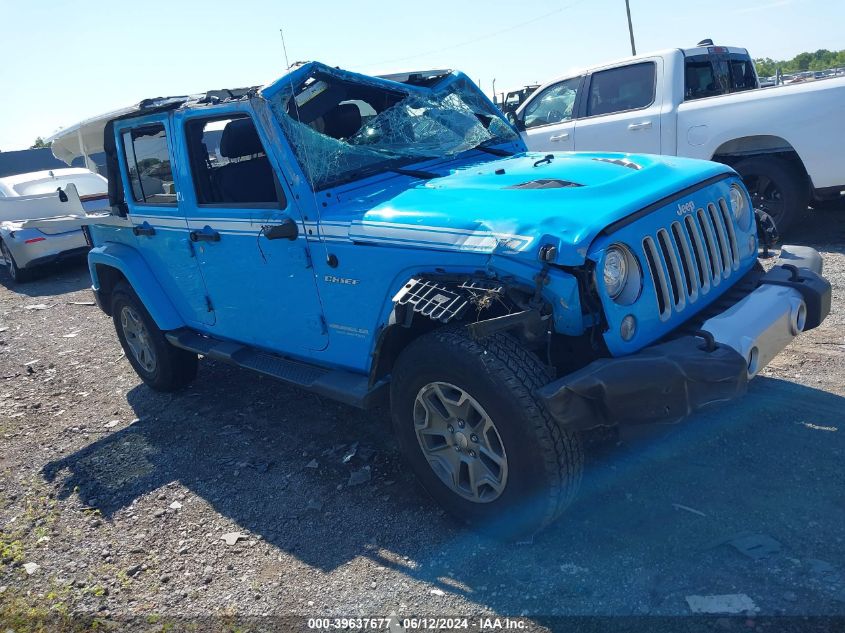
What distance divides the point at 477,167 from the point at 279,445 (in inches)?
82.6

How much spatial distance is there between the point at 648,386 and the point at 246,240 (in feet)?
7.85

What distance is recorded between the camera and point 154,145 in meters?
4.59

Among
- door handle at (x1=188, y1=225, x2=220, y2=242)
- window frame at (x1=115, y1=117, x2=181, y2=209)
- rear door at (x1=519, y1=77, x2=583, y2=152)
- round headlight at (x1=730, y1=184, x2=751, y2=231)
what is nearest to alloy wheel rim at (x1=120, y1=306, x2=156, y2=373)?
window frame at (x1=115, y1=117, x2=181, y2=209)

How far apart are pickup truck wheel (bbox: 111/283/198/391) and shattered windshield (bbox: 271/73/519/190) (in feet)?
7.21

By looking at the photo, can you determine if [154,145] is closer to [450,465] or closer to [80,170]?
[450,465]

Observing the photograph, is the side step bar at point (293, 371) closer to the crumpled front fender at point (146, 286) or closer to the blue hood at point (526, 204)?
the crumpled front fender at point (146, 286)

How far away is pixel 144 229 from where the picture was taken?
15.7ft

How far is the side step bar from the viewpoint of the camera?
3365mm

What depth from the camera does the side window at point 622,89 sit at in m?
7.50

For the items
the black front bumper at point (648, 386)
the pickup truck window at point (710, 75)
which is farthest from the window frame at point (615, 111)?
the black front bumper at point (648, 386)


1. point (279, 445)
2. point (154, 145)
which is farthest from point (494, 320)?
point (154, 145)

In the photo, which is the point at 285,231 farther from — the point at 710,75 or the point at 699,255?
the point at 710,75

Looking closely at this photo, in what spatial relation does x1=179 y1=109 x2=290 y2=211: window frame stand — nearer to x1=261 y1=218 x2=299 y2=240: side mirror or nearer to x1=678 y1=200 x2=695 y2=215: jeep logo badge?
x1=261 y1=218 x2=299 y2=240: side mirror

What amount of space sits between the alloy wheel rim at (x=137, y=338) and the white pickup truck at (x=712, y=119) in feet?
16.7
